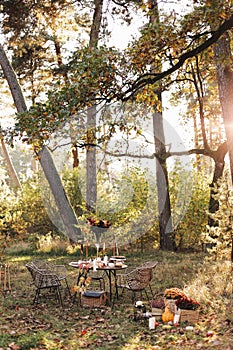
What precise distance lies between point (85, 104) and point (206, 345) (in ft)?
11.3

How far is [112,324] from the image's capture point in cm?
612

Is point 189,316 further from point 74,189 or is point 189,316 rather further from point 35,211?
point 35,211

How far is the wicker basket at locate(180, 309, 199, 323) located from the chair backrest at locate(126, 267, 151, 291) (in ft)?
4.03

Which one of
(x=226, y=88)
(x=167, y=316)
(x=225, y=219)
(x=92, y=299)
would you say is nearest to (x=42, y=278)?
(x=92, y=299)

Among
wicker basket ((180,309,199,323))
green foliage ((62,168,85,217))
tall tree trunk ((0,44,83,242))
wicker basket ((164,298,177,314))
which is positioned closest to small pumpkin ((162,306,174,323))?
wicker basket ((164,298,177,314))

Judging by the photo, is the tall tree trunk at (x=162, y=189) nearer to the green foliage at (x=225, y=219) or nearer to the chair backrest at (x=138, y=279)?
the green foliage at (x=225, y=219)

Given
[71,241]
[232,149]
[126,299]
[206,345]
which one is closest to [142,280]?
[126,299]

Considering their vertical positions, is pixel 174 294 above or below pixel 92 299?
above

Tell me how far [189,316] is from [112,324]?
1129 millimetres

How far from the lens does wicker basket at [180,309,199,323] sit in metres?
5.93

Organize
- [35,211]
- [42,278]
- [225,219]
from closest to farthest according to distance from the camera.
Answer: [42,278]
[225,219]
[35,211]

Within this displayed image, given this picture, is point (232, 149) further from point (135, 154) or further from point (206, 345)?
point (135, 154)

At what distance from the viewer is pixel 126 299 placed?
766 centimetres

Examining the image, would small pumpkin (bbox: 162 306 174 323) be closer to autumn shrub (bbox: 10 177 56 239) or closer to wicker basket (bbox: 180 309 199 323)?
wicker basket (bbox: 180 309 199 323)
